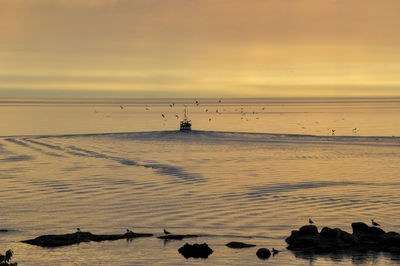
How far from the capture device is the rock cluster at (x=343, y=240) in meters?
46.0

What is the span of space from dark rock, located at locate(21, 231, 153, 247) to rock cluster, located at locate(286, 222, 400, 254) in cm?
1352

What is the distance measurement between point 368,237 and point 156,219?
20333 millimetres

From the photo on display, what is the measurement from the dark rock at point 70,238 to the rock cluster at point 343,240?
13523 mm

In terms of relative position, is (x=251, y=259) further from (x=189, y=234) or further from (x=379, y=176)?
(x=379, y=176)

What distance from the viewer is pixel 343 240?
1843 inches

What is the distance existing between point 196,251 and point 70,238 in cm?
1083

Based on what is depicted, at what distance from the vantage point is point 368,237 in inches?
1861

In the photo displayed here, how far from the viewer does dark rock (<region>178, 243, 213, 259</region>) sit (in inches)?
1759

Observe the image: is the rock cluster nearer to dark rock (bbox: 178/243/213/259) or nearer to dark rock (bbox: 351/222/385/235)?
dark rock (bbox: 351/222/385/235)

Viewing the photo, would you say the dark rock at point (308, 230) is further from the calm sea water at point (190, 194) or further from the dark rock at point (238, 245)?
the dark rock at point (238, 245)

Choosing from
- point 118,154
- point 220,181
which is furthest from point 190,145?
point 220,181

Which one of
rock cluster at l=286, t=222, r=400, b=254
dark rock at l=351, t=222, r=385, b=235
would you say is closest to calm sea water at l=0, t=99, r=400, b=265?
rock cluster at l=286, t=222, r=400, b=254

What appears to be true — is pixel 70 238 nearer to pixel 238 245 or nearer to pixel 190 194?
pixel 238 245

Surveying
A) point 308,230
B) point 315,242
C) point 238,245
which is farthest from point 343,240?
point 238,245
